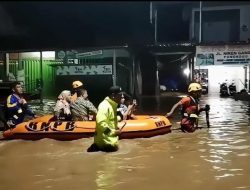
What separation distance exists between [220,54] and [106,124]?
1507cm

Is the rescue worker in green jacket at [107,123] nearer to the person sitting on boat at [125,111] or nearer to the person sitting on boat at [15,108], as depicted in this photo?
the person sitting on boat at [125,111]

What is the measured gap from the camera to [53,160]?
24.9 ft

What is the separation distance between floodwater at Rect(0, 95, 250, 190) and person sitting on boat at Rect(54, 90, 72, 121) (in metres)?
1.02

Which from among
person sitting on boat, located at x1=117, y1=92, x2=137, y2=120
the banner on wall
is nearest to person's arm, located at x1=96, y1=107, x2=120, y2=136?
person sitting on boat, located at x1=117, y1=92, x2=137, y2=120

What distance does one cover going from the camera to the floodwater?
19.3 feet

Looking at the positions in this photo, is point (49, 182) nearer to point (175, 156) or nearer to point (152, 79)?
point (175, 156)

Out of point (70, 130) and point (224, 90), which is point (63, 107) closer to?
point (70, 130)

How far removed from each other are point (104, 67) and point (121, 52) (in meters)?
1.88

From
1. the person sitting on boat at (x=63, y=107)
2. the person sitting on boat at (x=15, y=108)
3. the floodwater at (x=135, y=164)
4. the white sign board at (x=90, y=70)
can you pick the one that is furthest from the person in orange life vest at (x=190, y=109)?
the white sign board at (x=90, y=70)

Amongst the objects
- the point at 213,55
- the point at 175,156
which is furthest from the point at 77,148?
the point at 213,55

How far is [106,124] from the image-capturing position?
25.9ft

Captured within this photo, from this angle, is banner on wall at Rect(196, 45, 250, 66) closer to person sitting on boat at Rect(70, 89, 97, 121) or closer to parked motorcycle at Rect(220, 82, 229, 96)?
parked motorcycle at Rect(220, 82, 229, 96)

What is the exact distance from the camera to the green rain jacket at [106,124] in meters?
7.87

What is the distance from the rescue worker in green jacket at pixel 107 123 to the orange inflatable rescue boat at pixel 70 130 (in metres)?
1.40
